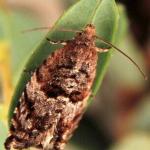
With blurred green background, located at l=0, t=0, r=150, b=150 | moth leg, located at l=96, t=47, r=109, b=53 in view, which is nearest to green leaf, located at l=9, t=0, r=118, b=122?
moth leg, located at l=96, t=47, r=109, b=53

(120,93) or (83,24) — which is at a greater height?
(83,24)

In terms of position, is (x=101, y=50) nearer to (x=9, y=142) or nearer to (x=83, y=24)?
(x=83, y=24)

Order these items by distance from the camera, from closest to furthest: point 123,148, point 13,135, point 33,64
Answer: point 33,64
point 13,135
point 123,148

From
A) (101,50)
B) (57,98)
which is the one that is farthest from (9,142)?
(101,50)

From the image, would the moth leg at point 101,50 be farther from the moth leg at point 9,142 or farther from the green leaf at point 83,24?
the moth leg at point 9,142

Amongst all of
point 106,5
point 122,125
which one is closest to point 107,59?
point 106,5

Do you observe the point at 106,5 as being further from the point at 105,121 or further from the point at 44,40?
the point at 105,121

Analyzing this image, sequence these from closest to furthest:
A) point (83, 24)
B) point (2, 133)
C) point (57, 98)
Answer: point (83, 24), point (2, 133), point (57, 98)
